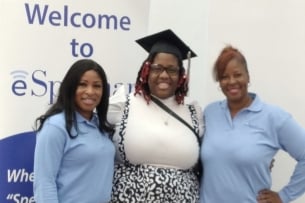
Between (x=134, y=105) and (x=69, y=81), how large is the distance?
0.38 metres

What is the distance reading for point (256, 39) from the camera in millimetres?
2938

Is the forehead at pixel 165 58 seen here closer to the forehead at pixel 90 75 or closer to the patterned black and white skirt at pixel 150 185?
the forehead at pixel 90 75

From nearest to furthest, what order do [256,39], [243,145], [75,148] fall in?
[75,148] → [243,145] → [256,39]

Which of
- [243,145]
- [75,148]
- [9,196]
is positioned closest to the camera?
[75,148]

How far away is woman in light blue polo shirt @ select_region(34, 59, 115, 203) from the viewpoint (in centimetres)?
195

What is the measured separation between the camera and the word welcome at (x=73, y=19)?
8.46 feet

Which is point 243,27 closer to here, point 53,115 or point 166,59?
point 166,59

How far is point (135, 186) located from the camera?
85.8 inches

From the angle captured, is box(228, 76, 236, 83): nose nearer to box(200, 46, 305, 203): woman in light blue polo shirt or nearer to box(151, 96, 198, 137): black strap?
box(200, 46, 305, 203): woman in light blue polo shirt

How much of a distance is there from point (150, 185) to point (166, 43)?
0.67 m

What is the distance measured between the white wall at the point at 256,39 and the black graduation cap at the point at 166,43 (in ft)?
1.78

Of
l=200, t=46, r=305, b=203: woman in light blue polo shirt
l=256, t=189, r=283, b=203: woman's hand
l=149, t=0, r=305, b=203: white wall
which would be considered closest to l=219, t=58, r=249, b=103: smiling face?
l=200, t=46, r=305, b=203: woman in light blue polo shirt

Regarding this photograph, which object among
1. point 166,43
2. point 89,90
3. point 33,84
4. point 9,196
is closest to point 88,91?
point 89,90

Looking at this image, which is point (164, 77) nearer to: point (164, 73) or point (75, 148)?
point (164, 73)
